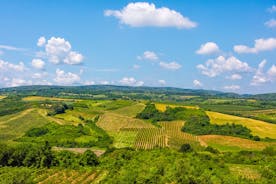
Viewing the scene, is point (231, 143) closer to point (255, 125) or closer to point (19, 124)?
point (255, 125)

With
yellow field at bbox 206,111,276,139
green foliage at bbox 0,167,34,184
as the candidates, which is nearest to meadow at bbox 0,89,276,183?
yellow field at bbox 206,111,276,139

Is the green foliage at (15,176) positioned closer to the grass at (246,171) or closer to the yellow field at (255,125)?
the grass at (246,171)

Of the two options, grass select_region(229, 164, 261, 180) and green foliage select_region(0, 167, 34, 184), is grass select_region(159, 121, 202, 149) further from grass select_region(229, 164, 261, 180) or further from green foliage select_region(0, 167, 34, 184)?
green foliage select_region(0, 167, 34, 184)

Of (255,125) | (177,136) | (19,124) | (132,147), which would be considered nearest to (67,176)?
(132,147)

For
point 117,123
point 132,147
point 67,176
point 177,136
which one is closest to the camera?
point 67,176

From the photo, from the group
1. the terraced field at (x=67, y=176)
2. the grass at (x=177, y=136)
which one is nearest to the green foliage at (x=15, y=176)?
the terraced field at (x=67, y=176)

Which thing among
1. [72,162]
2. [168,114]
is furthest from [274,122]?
[72,162]
